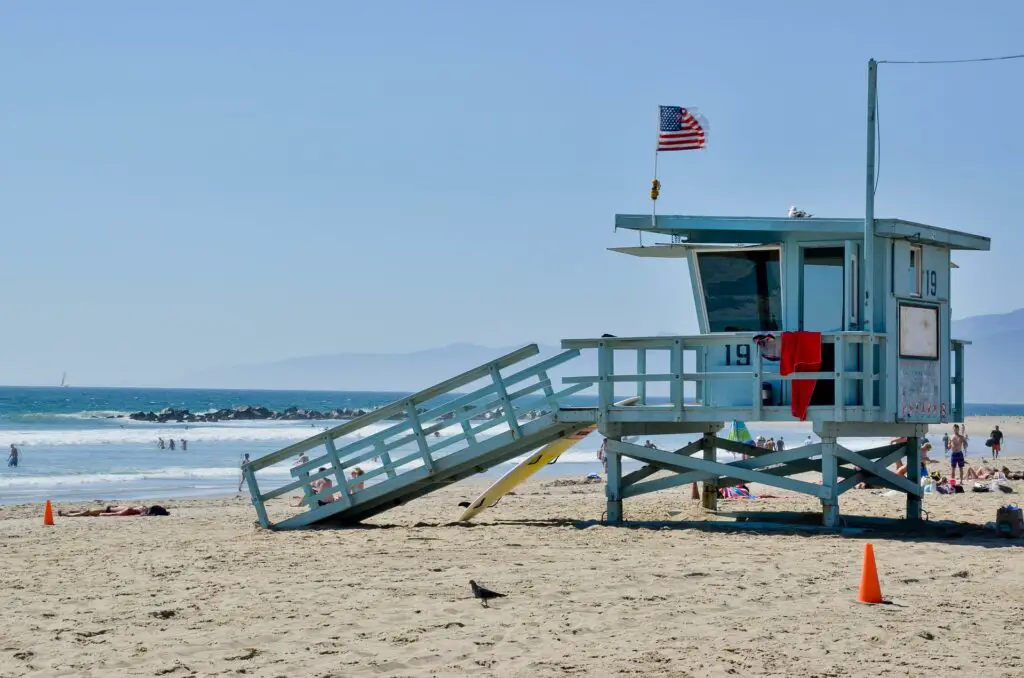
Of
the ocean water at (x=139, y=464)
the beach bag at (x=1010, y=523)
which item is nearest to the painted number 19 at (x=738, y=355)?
the beach bag at (x=1010, y=523)

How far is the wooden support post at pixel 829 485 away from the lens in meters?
15.5

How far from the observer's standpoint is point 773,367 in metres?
16.2

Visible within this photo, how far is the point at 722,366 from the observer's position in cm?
1645

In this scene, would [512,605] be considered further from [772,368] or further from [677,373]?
[772,368]

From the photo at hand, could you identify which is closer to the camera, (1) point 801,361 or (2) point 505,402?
(1) point 801,361

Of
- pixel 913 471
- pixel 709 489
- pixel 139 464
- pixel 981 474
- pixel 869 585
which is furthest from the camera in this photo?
pixel 139 464

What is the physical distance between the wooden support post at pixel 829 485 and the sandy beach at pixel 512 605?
0.74 meters

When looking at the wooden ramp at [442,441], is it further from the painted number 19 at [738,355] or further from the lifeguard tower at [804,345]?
the painted number 19 at [738,355]

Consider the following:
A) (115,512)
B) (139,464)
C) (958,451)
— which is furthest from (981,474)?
(139,464)

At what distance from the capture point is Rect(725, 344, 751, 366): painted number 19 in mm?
16344

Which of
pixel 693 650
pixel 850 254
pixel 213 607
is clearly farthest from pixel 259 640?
pixel 850 254

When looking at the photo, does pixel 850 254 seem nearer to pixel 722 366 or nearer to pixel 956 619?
pixel 722 366

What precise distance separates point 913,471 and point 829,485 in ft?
8.24

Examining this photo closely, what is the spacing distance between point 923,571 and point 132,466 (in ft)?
123
